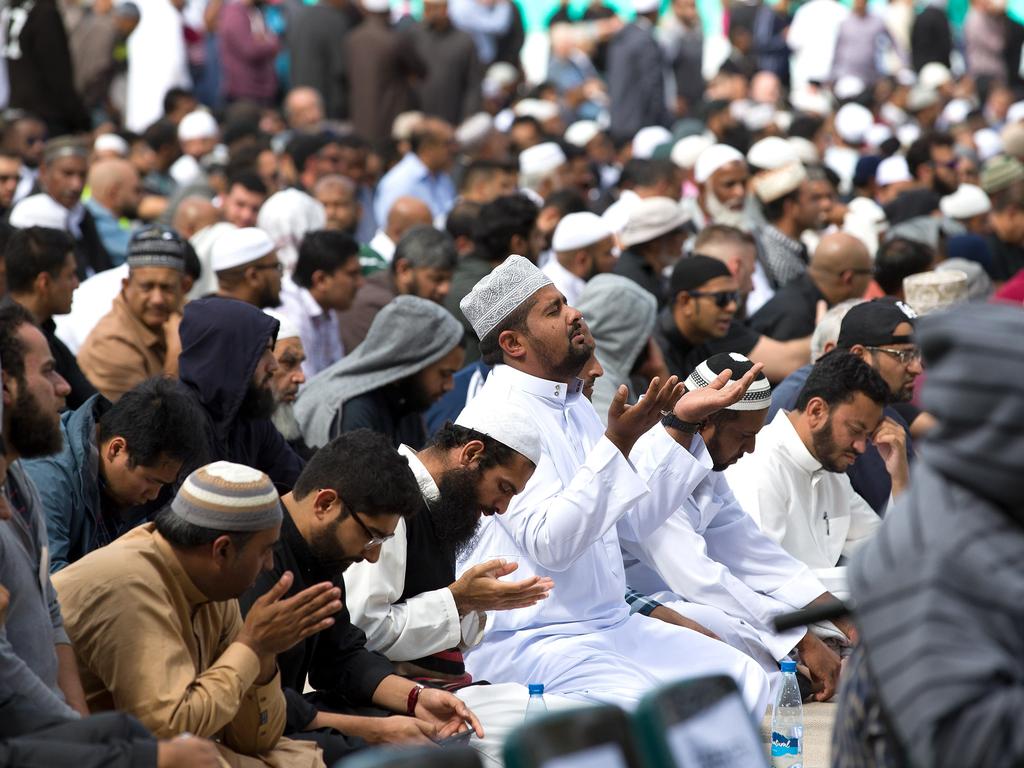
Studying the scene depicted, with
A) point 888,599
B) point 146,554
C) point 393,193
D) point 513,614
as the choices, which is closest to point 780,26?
point 393,193

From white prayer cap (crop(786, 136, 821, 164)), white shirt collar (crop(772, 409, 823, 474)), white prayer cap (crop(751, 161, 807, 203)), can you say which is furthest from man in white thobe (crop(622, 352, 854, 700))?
white prayer cap (crop(786, 136, 821, 164))

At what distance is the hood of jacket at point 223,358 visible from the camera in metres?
5.58

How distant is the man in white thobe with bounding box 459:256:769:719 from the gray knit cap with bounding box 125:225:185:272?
6.33 ft

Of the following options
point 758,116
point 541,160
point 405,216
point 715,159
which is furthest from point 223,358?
point 758,116

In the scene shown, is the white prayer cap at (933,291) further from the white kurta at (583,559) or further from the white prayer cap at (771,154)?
the white prayer cap at (771,154)

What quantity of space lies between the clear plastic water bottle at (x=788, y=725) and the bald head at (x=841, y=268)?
133 inches

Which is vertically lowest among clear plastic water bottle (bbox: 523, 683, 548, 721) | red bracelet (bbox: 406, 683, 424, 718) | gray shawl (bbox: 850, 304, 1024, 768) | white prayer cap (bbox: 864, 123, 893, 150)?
white prayer cap (bbox: 864, 123, 893, 150)

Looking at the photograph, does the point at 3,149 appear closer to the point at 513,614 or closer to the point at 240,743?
the point at 513,614

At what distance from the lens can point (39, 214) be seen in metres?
9.05

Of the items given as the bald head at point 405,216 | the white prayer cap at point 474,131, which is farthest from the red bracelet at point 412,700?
the white prayer cap at point 474,131

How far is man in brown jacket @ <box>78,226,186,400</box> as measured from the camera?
6.59 meters

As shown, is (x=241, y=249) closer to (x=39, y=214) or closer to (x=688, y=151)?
(x=39, y=214)

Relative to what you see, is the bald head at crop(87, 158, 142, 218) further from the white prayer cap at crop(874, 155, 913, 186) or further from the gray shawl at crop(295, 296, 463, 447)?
the white prayer cap at crop(874, 155, 913, 186)

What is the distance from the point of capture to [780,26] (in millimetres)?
20391
